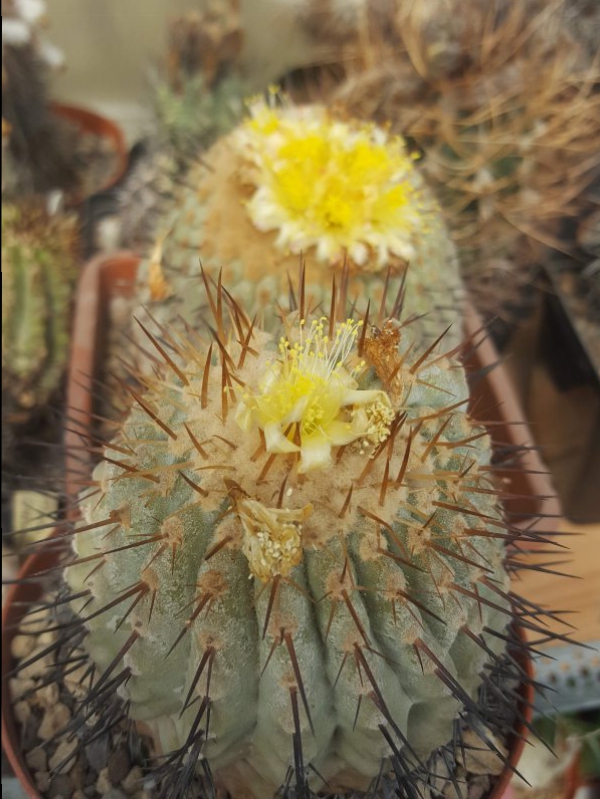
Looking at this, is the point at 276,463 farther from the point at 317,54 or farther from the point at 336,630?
the point at 317,54

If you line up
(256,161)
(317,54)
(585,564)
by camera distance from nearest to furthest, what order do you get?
(256,161)
(585,564)
(317,54)

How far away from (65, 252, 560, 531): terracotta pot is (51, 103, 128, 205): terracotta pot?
458mm

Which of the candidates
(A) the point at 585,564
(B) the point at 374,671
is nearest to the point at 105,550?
(B) the point at 374,671

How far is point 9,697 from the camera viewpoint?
0.64m

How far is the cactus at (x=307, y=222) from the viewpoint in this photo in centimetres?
69

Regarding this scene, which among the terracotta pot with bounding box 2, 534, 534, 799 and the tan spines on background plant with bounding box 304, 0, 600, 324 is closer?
the terracotta pot with bounding box 2, 534, 534, 799

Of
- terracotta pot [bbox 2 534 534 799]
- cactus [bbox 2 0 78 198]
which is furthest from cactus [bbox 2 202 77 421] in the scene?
terracotta pot [bbox 2 534 534 799]

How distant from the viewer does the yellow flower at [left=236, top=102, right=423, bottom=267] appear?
689 mm

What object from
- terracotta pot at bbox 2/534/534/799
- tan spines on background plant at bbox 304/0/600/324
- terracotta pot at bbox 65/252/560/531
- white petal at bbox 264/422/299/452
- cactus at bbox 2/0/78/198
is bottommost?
terracotta pot at bbox 2/534/534/799

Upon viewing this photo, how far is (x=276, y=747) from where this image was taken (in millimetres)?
427

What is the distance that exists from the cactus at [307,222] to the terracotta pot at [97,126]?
0.78 metres

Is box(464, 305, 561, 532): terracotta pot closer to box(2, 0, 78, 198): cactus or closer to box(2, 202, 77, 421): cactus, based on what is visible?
box(2, 202, 77, 421): cactus

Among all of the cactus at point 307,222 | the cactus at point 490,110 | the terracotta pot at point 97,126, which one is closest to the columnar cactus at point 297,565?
the cactus at point 307,222

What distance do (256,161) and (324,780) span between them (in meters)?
0.57
